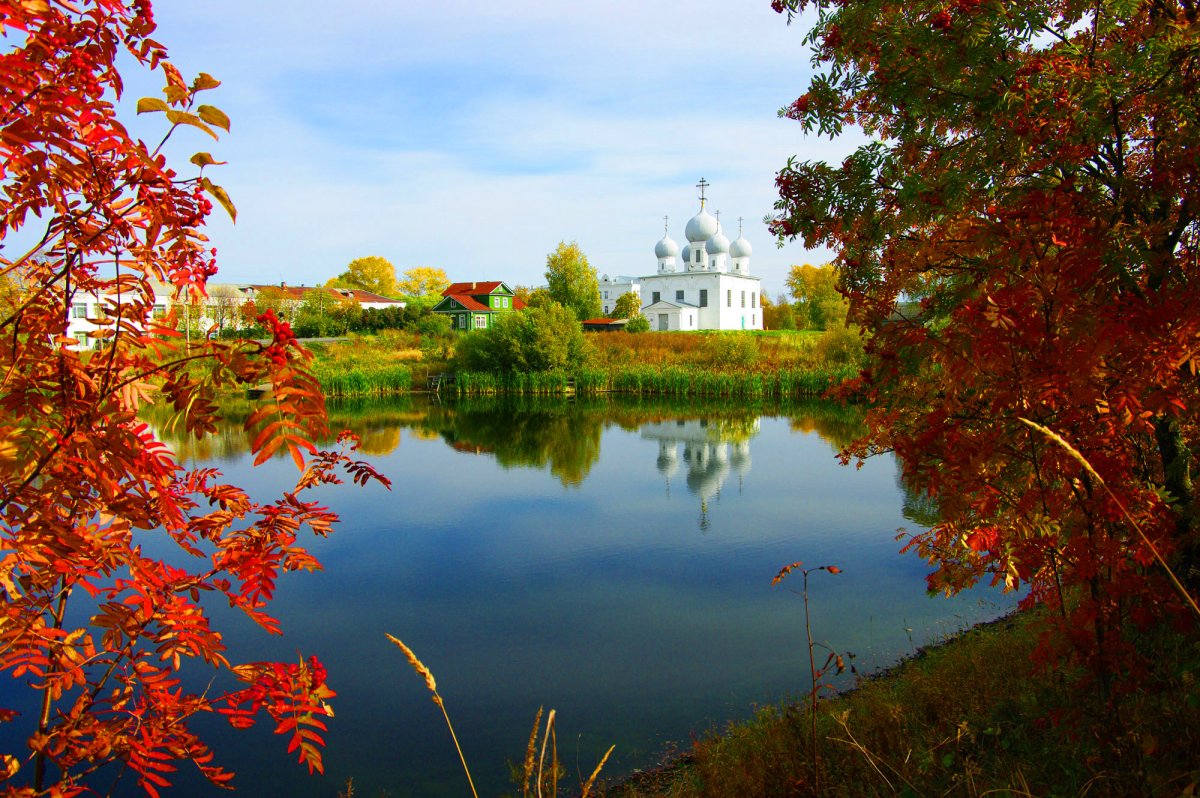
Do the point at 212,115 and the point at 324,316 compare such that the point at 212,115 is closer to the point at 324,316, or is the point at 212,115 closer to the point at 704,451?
the point at 704,451

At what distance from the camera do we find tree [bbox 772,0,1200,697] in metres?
2.52

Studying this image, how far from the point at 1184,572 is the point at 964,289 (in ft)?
5.03

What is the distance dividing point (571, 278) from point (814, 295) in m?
21.3

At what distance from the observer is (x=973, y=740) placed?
285cm

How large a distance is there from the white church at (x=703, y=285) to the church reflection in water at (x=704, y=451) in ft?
124

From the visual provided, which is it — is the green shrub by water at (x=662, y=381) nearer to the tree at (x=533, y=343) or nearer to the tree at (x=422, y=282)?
Result: the tree at (x=533, y=343)

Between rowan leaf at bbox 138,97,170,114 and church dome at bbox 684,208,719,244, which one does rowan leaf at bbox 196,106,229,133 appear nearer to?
rowan leaf at bbox 138,97,170,114

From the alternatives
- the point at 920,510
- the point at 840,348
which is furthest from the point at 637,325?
the point at 920,510

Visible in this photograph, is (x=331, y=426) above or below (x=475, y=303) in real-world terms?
below

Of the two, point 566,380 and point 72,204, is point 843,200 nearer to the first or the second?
point 72,204

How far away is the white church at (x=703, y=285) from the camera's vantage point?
6044cm

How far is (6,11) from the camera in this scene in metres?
1.40

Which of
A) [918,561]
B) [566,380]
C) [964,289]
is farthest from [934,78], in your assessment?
[566,380]

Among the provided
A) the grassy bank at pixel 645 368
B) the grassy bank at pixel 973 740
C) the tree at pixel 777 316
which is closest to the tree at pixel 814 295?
the tree at pixel 777 316
